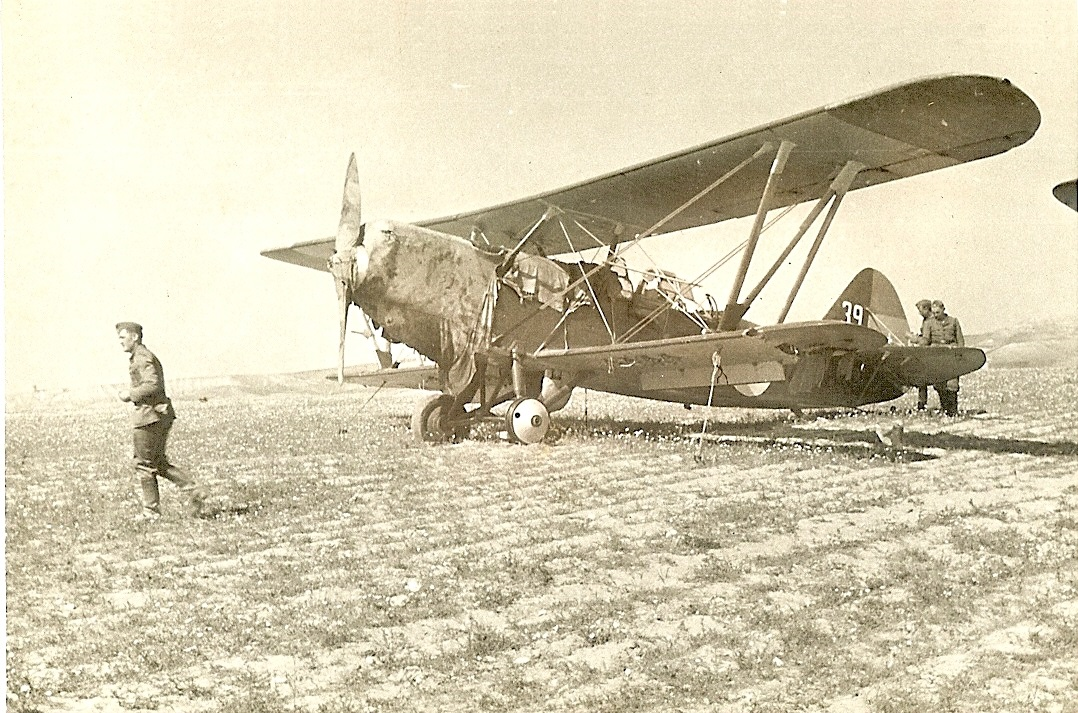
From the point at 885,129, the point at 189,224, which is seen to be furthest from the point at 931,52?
the point at 189,224

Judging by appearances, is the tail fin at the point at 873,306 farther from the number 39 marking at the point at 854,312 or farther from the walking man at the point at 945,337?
the walking man at the point at 945,337

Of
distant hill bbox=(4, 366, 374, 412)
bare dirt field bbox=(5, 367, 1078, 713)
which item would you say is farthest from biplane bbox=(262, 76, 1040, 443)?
distant hill bbox=(4, 366, 374, 412)

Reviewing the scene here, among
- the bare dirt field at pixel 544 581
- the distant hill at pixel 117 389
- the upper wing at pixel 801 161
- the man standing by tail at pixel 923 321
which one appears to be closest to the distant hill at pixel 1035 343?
the man standing by tail at pixel 923 321

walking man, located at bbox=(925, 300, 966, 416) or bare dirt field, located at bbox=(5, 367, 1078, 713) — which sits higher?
walking man, located at bbox=(925, 300, 966, 416)

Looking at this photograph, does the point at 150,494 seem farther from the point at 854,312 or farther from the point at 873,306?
the point at 873,306

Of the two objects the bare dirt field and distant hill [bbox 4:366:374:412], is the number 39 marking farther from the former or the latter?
distant hill [bbox 4:366:374:412]

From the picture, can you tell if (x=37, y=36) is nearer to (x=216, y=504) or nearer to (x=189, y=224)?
(x=189, y=224)

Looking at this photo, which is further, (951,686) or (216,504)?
(216,504)
